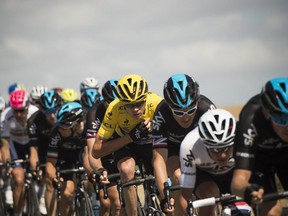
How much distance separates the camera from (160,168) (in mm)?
8336

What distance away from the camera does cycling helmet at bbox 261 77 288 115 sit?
20.8 ft

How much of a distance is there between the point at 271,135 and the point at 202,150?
975 millimetres

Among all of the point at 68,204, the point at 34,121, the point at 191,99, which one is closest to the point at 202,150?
the point at 191,99

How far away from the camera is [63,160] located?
1192 cm

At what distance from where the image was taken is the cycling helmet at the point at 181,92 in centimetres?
822

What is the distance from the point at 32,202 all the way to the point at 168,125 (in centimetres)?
507

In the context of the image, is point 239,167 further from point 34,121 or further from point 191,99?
point 34,121

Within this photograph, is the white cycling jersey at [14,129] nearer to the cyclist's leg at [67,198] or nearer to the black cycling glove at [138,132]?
the cyclist's leg at [67,198]

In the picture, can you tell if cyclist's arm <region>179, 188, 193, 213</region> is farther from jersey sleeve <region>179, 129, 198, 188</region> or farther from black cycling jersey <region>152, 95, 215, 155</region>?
black cycling jersey <region>152, 95, 215, 155</region>

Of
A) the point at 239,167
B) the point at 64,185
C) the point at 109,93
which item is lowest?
the point at 239,167

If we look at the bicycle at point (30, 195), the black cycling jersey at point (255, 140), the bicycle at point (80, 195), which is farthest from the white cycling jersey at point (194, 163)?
the bicycle at point (30, 195)

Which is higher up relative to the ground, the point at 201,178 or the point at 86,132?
the point at 86,132

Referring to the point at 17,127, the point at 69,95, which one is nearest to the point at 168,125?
the point at 17,127

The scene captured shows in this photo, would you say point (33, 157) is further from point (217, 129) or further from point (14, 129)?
point (217, 129)
